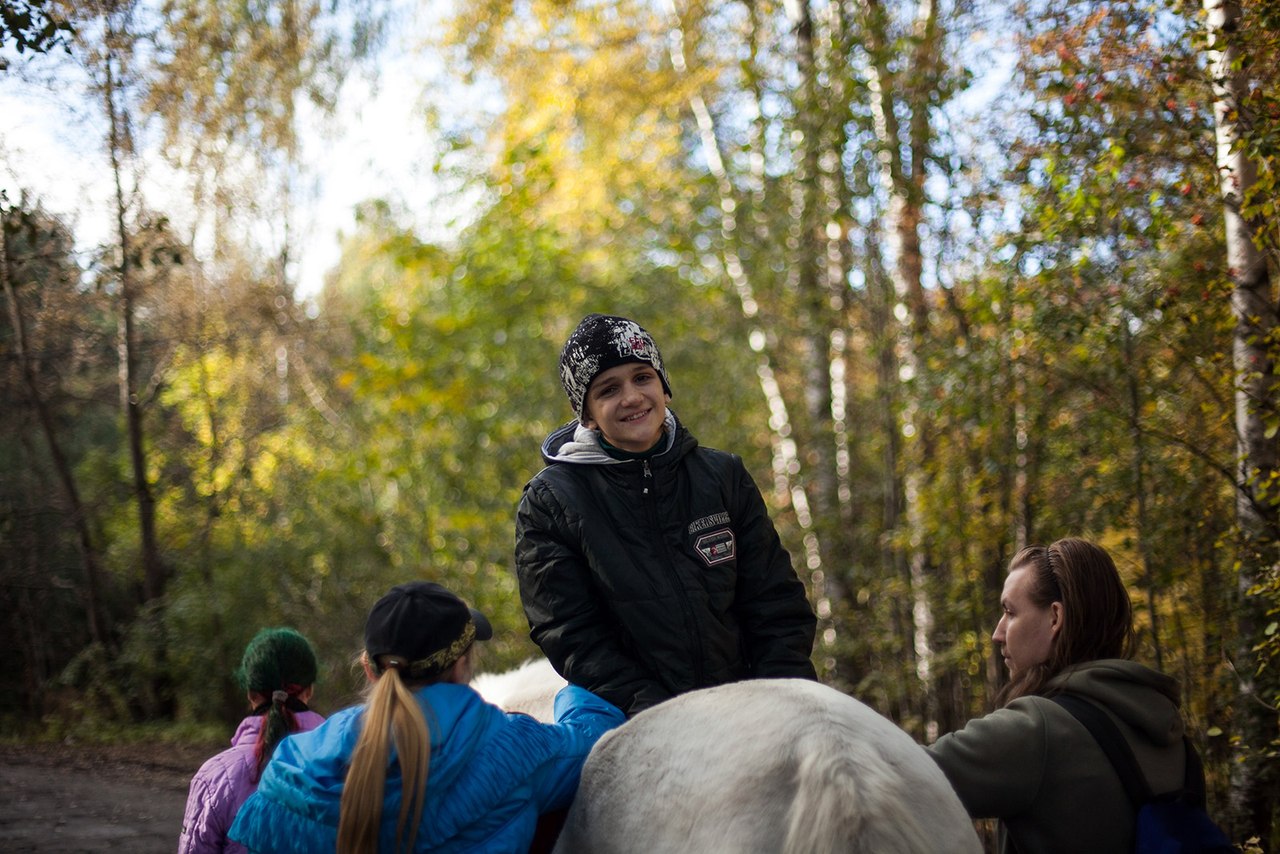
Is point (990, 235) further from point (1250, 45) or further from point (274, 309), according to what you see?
point (274, 309)

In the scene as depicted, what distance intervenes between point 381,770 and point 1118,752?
4.90 feet

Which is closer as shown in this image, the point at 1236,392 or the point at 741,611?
the point at 741,611

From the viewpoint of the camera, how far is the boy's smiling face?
2.69 metres

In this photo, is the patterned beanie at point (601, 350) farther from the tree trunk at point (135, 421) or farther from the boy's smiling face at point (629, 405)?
the tree trunk at point (135, 421)

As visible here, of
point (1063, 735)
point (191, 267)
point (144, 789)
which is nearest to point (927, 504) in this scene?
point (1063, 735)

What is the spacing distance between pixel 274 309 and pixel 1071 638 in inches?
382

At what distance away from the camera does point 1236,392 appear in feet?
13.3

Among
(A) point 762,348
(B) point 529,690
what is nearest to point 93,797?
(B) point 529,690

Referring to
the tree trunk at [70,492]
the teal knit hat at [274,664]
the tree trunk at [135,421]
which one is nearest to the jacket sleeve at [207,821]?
the teal knit hat at [274,664]

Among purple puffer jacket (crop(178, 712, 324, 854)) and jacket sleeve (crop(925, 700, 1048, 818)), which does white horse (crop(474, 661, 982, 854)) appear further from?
purple puffer jacket (crop(178, 712, 324, 854))

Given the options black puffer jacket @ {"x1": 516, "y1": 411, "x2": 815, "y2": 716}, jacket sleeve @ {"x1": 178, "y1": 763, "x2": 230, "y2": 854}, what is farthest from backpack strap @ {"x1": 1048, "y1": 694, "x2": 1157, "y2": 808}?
jacket sleeve @ {"x1": 178, "y1": 763, "x2": 230, "y2": 854}

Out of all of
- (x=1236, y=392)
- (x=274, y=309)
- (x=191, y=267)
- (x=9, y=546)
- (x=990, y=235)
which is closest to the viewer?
(x=1236, y=392)

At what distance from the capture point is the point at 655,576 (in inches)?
101

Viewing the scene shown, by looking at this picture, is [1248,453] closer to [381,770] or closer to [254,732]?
[381,770]
